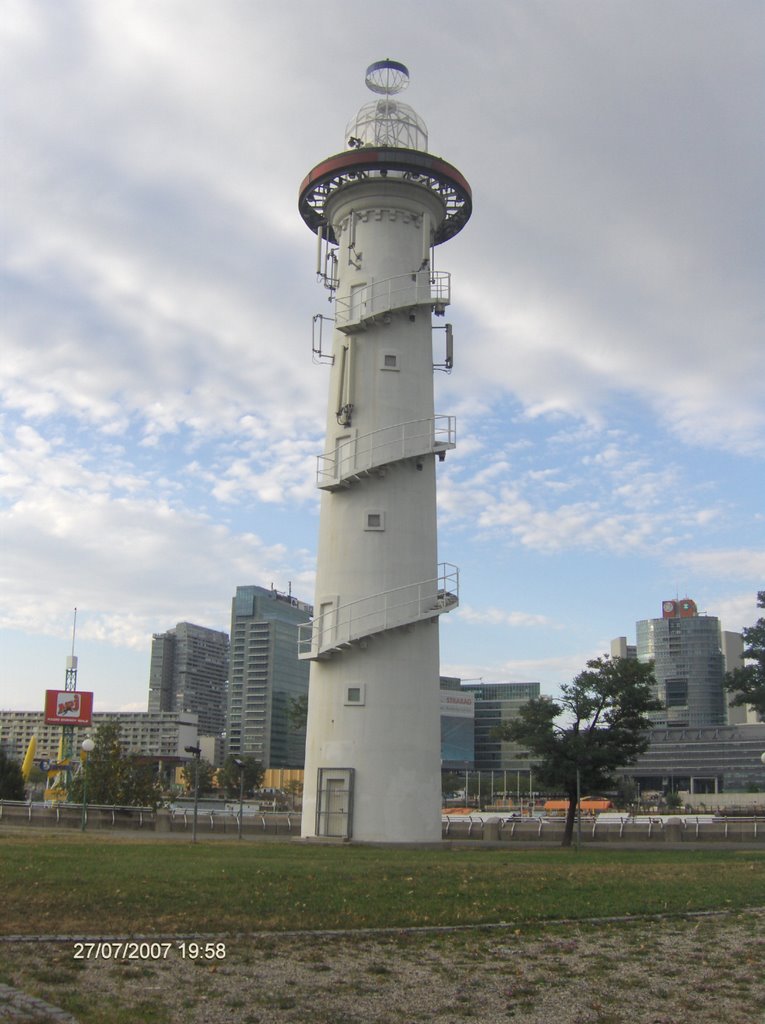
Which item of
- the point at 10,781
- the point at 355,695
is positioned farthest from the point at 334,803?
the point at 10,781

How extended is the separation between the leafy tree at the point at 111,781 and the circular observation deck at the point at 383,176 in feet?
94.2

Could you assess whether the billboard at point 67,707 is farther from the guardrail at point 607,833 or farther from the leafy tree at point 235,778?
the leafy tree at point 235,778

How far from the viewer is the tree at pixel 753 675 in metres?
A: 38.3

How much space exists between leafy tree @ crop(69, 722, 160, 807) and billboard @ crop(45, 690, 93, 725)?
1621 cm

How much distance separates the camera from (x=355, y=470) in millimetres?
33562

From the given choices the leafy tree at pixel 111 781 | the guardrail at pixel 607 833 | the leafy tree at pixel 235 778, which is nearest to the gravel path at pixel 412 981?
the guardrail at pixel 607 833

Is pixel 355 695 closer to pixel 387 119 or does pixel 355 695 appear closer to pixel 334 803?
pixel 334 803

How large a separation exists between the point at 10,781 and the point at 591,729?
4024cm

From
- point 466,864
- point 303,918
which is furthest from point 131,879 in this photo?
point 466,864

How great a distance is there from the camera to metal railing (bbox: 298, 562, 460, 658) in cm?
3241

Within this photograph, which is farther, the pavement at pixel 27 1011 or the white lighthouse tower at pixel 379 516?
the white lighthouse tower at pixel 379 516

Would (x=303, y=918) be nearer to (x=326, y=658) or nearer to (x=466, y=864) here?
(x=466, y=864)

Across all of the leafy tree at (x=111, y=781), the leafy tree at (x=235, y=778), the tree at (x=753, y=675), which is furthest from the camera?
the leafy tree at (x=235, y=778)

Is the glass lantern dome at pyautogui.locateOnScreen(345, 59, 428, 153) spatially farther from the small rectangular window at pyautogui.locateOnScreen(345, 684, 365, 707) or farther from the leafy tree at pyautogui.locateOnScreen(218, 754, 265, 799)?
the leafy tree at pyautogui.locateOnScreen(218, 754, 265, 799)
